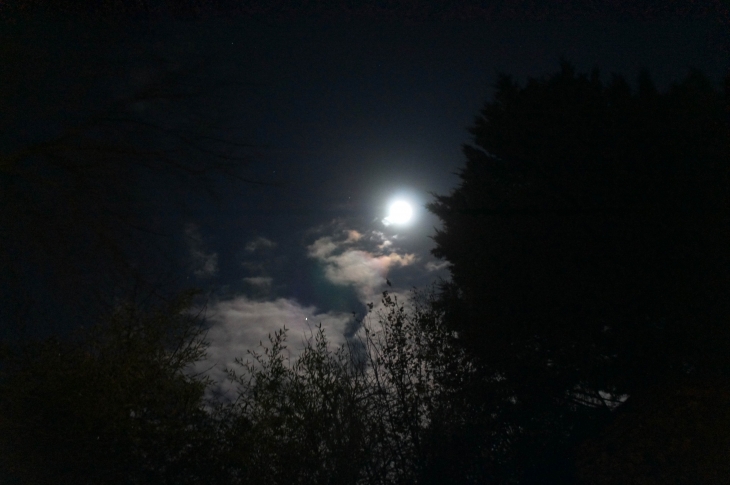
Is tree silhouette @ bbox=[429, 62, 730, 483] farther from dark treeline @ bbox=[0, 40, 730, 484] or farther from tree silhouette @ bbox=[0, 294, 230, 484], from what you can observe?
tree silhouette @ bbox=[0, 294, 230, 484]

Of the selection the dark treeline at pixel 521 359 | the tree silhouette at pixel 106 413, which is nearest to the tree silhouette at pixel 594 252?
the dark treeline at pixel 521 359

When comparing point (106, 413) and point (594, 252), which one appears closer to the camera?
point (106, 413)

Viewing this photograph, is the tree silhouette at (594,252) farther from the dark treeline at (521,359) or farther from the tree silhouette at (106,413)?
the tree silhouette at (106,413)

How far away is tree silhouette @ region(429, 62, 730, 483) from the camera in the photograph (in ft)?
22.8

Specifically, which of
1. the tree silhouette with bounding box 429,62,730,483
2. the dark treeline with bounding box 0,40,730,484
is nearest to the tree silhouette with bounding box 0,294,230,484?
the dark treeline with bounding box 0,40,730,484

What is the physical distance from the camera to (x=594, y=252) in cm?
762

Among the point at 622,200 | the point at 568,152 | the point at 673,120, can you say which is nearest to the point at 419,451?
the point at 622,200

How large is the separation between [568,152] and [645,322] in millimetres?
3790

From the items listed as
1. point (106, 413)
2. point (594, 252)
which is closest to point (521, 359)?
point (594, 252)

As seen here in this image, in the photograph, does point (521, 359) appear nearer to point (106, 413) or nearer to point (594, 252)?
point (594, 252)

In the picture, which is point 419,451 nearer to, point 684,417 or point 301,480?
point 301,480

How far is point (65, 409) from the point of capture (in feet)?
15.9

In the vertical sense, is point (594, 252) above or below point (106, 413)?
above

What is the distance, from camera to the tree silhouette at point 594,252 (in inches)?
273
